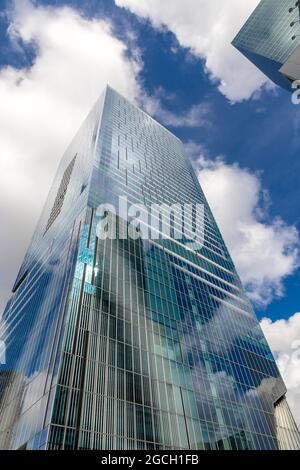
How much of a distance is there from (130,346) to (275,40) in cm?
8838

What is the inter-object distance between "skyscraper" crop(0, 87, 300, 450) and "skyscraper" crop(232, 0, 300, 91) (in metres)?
49.6

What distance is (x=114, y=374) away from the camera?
3058 centimetres

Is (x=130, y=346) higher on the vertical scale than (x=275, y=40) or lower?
lower

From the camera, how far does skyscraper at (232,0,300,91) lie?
79.0 meters

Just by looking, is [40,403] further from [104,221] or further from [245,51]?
[245,51]

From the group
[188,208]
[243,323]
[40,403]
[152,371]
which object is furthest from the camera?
[188,208]

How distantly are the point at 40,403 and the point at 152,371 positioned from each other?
11942 mm

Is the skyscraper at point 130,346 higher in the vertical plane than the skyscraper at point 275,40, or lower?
lower

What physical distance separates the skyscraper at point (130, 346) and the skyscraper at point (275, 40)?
49.6 m

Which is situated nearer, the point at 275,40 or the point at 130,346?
the point at 130,346

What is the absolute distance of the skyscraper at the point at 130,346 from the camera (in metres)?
27.8

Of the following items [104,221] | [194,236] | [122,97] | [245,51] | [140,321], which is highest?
[122,97]

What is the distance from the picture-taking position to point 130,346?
1368 inches

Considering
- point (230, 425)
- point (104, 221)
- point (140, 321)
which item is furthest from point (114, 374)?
point (104, 221)
